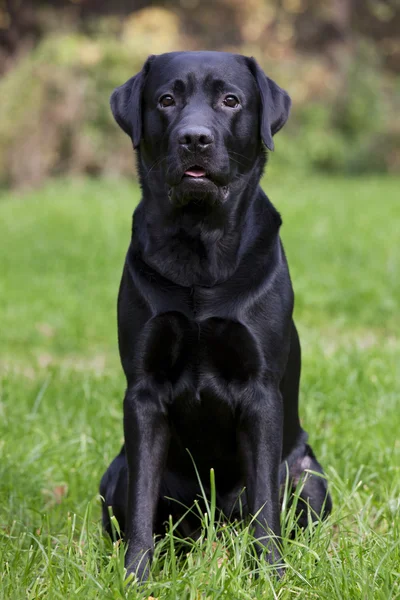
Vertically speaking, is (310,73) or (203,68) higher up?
(310,73)

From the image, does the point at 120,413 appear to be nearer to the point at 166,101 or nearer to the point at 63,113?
the point at 166,101

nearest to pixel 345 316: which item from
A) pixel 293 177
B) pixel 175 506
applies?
pixel 175 506

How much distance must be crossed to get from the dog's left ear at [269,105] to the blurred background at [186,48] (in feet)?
39.0

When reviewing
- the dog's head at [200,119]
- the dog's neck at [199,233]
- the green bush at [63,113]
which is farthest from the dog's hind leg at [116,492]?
the green bush at [63,113]

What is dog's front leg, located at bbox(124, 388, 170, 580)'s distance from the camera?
7.86 ft

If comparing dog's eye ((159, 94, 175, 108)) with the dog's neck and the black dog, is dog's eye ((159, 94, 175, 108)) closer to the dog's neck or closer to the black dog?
the black dog

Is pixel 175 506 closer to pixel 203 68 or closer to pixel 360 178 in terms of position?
pixel 203 68

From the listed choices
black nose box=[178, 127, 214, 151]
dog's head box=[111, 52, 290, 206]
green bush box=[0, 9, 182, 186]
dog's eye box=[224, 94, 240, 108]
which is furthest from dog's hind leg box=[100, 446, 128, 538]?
A: green bush box=[0, 9, 182, 186]

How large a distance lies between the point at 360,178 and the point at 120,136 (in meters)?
4.95

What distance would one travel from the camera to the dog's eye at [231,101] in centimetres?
261

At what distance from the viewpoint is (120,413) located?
13.0ft

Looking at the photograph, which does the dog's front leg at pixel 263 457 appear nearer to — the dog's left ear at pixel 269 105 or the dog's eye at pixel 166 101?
the dog's left ear at pixel 269 105

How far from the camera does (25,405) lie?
4.19 meters

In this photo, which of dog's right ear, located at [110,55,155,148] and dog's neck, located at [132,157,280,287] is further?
dog's right ear, located at [110,55,155,148]
